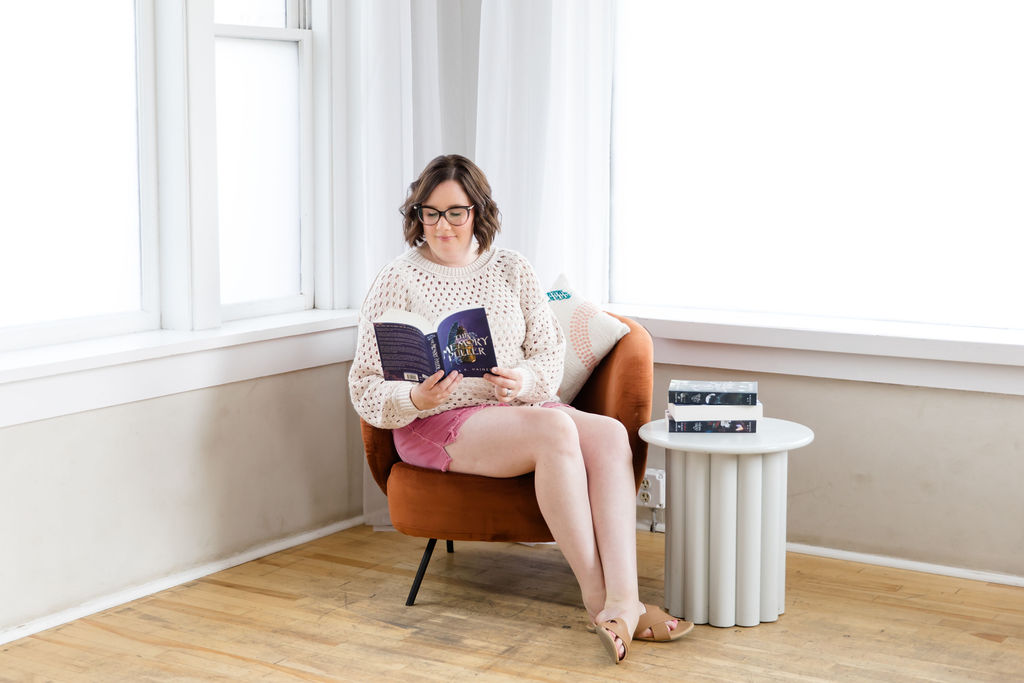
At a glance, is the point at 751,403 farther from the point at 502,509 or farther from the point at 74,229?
the point at 74,229

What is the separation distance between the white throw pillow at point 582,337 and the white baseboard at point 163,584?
3.06 feet

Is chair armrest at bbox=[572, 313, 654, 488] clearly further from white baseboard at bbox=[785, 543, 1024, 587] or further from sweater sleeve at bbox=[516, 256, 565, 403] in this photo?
white baseboard at bbox=[785, 543, 1024, 587]

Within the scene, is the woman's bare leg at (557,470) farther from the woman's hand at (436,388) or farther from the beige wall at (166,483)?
the beige wall at (166,483)

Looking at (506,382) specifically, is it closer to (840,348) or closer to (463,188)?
(463,188)

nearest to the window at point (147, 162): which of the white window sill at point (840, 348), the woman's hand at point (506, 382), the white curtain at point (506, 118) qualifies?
the white curtain at point (506, 118)

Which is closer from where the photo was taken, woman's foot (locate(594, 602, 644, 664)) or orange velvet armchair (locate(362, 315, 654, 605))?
→ woman's foot (locate(594, 602, 644, 664))

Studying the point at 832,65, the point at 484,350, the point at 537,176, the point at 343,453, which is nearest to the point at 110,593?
the point at 343,453

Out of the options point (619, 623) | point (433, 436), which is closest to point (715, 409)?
point (619, 623)

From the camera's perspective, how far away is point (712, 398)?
2.88m

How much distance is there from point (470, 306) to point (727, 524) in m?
0.83

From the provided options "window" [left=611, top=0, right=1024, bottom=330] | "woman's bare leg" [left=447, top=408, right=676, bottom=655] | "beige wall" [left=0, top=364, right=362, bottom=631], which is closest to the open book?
"woman's bare leg" [left=447, top=408, right=676, bottom=655]

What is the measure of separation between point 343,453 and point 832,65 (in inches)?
74.4

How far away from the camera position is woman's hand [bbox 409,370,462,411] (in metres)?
2.65

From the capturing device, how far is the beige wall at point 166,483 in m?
2.80
